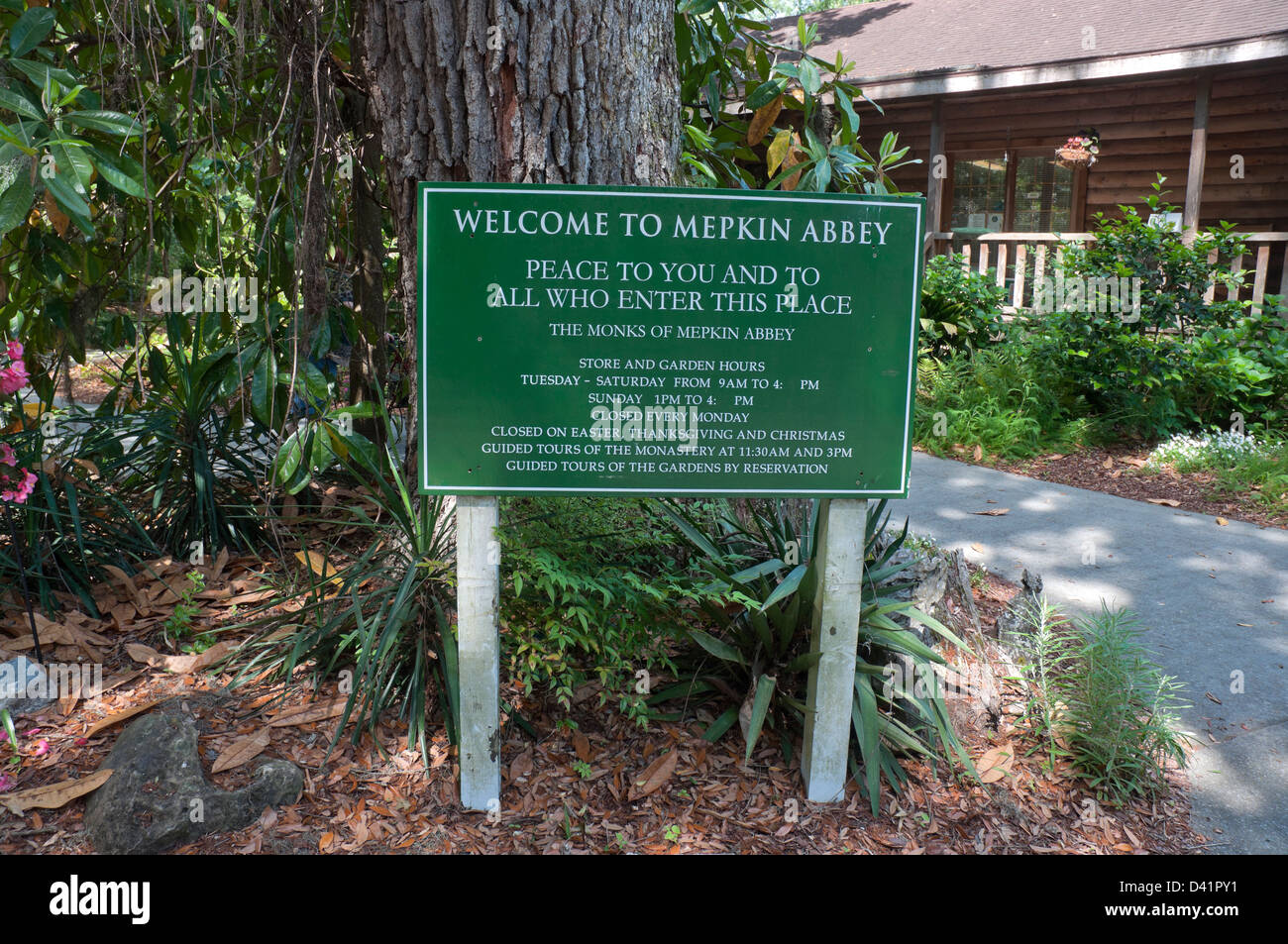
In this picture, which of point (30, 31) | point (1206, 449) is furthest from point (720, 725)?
point (1206, 449)

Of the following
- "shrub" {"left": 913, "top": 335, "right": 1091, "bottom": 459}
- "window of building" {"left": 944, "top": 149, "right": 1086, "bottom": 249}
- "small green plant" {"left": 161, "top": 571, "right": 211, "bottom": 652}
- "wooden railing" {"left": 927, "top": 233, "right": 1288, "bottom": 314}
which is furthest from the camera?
"window of building" {"left": 944, "top": 149, "right": 1086, "bottom": 249}

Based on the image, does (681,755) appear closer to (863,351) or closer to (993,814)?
(993,814)

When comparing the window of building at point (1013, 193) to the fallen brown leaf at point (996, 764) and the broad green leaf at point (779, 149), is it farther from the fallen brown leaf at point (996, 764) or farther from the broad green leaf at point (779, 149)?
the fallen brown leaf at point (996, 764)

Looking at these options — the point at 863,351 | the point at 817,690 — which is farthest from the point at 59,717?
the point at 863,351

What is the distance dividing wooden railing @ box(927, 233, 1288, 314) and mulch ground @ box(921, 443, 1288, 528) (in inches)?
68.8

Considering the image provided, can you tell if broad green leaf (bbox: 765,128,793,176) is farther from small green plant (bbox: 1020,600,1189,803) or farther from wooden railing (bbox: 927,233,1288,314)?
wooden railing (bbox: 927,233,1288,314)

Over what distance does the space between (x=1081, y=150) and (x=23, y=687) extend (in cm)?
1179

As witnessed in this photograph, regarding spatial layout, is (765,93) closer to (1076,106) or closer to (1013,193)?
(1076,106)

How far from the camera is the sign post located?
2.58 m

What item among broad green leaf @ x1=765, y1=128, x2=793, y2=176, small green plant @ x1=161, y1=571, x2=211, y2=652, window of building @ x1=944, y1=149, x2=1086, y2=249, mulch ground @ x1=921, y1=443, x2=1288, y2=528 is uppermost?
window of building @ x1=944, y1=149, x2=1086, y2=249

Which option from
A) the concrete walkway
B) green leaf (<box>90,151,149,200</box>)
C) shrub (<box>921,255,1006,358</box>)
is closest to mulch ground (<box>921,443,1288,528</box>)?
the concrete walkway

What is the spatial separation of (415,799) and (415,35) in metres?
2.34

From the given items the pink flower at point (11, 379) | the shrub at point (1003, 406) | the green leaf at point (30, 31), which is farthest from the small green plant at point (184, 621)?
the shrub at point (1003, 406)

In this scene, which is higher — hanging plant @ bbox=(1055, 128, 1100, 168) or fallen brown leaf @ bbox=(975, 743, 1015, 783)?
hanging plant @ bbox=(1055, 128, 1100, 168)
